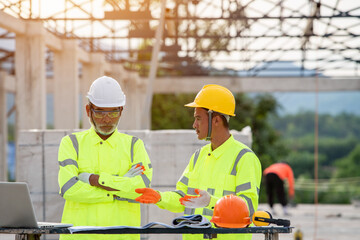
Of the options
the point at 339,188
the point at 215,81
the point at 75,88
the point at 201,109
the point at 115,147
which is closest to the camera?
the point at 201,109

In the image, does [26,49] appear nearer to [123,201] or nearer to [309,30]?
[309,30]

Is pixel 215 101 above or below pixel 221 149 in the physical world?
above

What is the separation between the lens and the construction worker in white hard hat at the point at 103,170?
13.9ft

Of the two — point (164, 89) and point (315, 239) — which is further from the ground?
point (164, 89)

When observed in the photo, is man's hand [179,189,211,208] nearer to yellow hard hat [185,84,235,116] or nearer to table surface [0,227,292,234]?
table surface [0,227,292,234]

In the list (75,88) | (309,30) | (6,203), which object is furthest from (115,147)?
(309,30)

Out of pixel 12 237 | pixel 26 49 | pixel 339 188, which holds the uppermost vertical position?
pixel 26 49

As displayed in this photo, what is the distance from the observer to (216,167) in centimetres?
411

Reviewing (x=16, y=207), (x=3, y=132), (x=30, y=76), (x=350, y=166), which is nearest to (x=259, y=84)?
(x=3, y=132)

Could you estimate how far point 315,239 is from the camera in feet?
51.5

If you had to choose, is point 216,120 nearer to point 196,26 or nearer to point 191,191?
point 191,191

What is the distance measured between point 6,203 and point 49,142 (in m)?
3.94

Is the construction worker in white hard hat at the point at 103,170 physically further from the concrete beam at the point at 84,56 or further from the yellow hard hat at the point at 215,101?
the concrete beam at the point at 84,56

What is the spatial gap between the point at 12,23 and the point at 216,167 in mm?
10888
